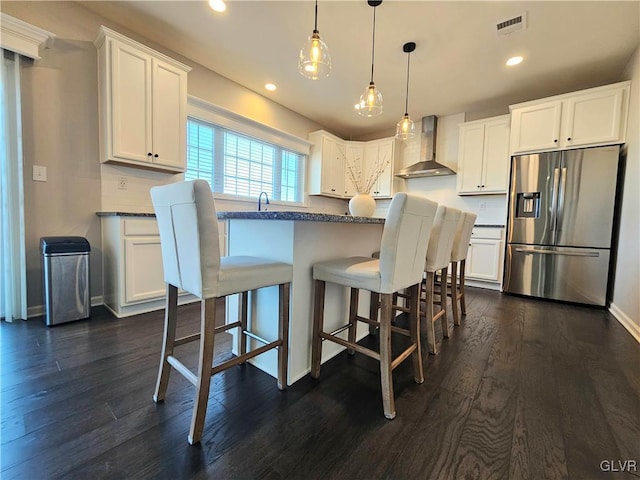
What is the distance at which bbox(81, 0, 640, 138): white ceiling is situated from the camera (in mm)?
2238

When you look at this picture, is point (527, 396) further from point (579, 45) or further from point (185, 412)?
point (579, 45)

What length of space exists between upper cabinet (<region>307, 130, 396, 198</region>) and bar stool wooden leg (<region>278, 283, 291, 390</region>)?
3.50 metres

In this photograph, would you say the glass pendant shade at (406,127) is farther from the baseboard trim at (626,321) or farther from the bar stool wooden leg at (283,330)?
the baseboard trim at (626,321)

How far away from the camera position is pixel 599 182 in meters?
2.89

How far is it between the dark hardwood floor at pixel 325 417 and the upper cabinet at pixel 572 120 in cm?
239

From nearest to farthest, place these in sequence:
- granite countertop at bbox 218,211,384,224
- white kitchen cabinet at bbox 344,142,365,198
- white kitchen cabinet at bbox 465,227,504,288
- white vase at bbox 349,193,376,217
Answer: granite countertop at bbox 218,211,384,224, white vase at bbox 349,193,376,217, white kitchen cabinet at bbox 465,227,504,288, white kitchen cabinet at bbox 344,142,365,198

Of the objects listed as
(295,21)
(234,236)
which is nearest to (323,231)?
(234,236)

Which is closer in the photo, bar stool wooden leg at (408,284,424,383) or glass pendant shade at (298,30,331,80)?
bar stool wooden leg at (408,284,424,383)

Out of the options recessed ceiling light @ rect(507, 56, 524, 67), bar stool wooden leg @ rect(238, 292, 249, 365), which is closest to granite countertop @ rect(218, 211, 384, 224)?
bar stool wooden leg @ rect(238, 292, 249, 365)

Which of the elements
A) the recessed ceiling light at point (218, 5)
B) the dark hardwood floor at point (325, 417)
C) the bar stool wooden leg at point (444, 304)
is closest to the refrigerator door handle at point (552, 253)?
the dark hardwood floor at point (325, 417)

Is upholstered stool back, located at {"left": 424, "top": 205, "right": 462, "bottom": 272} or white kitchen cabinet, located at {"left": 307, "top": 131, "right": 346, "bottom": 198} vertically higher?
white kitchen cabinet, located at {"left": 307, "top": 131, "right": 346, "bottom": 198}

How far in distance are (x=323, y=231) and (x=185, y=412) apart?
111 centimetres

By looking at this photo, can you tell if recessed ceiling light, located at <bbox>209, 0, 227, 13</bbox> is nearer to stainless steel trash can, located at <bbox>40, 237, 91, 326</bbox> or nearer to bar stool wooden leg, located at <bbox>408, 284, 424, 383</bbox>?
stainless steel trash can, located at <bbox>40, 237, 91, 326</bbox>

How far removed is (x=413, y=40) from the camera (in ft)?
8.46
